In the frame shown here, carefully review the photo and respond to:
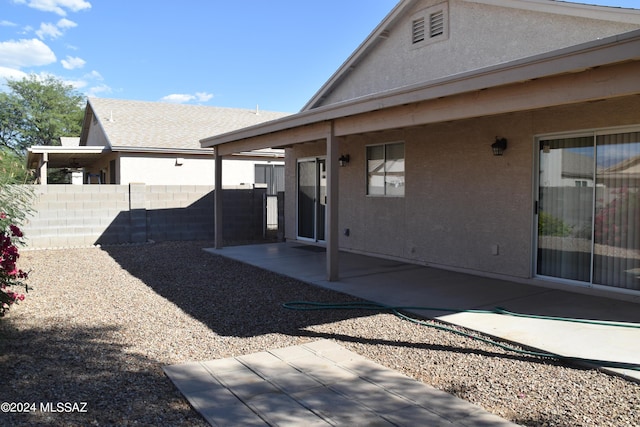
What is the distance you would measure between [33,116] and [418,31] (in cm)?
3859

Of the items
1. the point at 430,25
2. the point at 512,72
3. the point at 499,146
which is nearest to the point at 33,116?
the point at 430,25

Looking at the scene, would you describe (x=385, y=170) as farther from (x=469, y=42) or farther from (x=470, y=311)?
(x=470, y=311)

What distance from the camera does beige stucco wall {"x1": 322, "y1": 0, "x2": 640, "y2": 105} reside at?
7.88 m

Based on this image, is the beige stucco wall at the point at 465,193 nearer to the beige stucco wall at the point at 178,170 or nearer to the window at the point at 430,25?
the window at the point at 430,25

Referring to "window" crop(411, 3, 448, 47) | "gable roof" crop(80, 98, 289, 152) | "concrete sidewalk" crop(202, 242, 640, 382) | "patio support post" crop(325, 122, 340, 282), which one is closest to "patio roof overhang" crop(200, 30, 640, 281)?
"patio support post" crop(325, 122, 340, 282)

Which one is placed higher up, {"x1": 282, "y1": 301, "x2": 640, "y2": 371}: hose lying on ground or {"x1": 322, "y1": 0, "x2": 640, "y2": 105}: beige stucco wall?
{"x1": 322, "y1": 0, "x2": 640, "y2": 105}: beige stucco wall

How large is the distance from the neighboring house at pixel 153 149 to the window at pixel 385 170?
898 centimetres

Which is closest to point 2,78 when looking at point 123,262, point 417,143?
point 123,262

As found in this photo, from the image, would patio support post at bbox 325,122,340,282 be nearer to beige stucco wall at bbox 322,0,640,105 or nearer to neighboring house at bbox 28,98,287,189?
beige stucco wall at bbox 322,0,640,105

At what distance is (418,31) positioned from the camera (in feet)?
34.4

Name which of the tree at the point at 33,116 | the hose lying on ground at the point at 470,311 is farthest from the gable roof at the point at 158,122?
the tree at the point at 33,116

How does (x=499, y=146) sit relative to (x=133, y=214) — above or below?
above

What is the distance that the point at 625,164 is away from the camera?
253 inches

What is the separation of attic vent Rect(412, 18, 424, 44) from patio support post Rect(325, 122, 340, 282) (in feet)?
12.8
